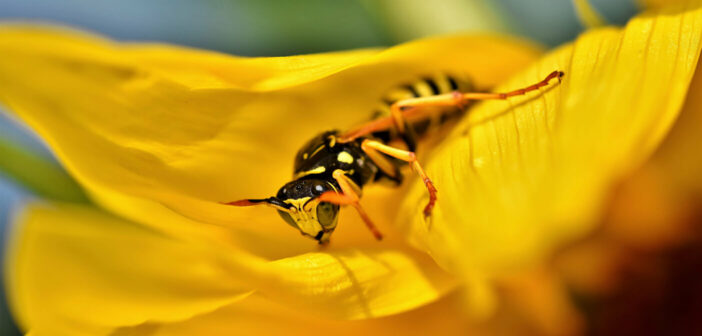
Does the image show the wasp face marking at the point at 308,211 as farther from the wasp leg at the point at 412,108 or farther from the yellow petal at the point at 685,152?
the yellow petal at the point at 685,152

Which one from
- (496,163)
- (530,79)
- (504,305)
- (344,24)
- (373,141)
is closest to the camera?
(496,163)

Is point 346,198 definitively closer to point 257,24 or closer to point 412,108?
point 412,108

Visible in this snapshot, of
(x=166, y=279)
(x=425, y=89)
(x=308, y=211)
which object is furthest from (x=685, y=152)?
(x=166, y=279)

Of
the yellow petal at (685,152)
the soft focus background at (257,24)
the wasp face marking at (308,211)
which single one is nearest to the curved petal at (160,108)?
the wasp face marking at (308,211)

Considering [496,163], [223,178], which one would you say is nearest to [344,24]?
[223,178]

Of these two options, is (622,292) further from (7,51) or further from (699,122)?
(7,51)

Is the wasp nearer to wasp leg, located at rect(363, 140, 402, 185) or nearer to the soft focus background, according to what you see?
wasp leg, located at rect(363, 140, 402, 185)

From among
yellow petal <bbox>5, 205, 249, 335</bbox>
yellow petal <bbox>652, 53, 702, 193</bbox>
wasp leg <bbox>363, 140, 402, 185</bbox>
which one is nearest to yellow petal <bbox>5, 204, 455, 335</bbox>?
yellow petal <bbox>5, 205, 249, 335</bbox>

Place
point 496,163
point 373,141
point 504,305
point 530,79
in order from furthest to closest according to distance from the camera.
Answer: point 504,305, point 373,141, point 530,79, point 496,163
